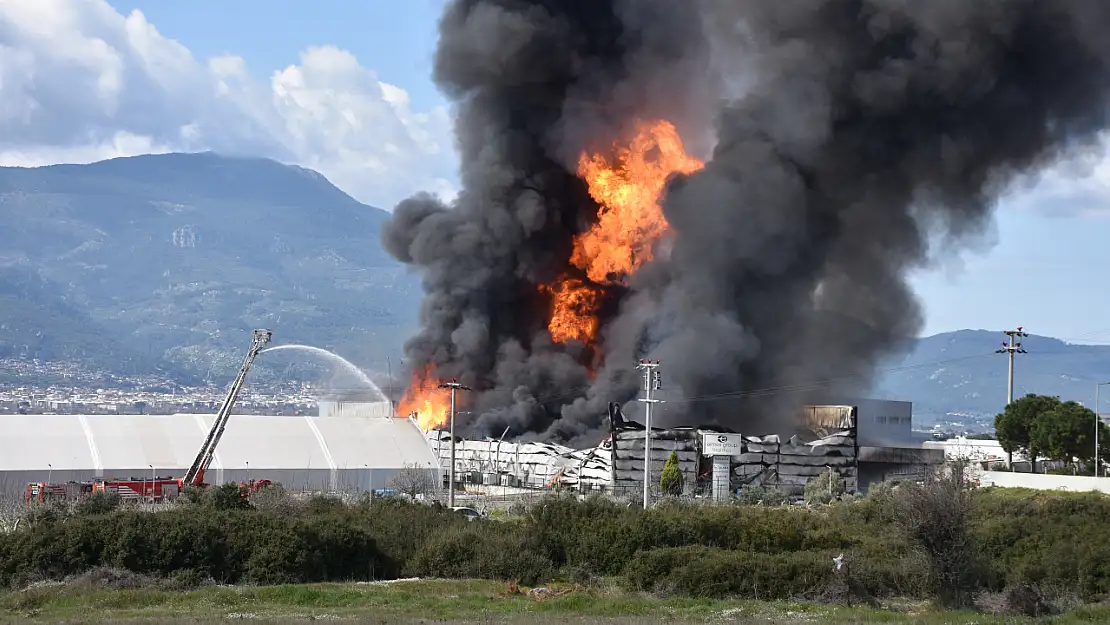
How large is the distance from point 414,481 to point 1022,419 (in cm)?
4069

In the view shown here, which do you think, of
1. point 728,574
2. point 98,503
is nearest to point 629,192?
point 98,503

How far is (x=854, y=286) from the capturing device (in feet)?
266

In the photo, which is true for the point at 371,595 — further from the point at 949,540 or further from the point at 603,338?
the point at 603,338

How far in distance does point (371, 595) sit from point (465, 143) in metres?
58.6

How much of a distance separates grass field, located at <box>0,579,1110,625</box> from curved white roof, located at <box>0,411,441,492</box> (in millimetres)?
26665

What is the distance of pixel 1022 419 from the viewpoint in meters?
80.7

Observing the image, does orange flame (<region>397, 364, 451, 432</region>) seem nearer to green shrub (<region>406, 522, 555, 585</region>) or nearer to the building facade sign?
the building facade sign

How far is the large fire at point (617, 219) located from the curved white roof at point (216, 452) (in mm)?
19682

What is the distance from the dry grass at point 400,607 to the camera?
27422mm

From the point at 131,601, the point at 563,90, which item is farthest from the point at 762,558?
the point at 563,90

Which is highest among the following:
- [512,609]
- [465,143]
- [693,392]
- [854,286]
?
[465,143]

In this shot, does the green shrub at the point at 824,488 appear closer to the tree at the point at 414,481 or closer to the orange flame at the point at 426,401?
the tree at the point at 414,481

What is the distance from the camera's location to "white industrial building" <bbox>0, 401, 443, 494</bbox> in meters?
58.0

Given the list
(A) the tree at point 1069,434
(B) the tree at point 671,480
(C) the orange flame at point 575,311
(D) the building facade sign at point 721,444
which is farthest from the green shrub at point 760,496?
(C) the orange flame at point 575,311
